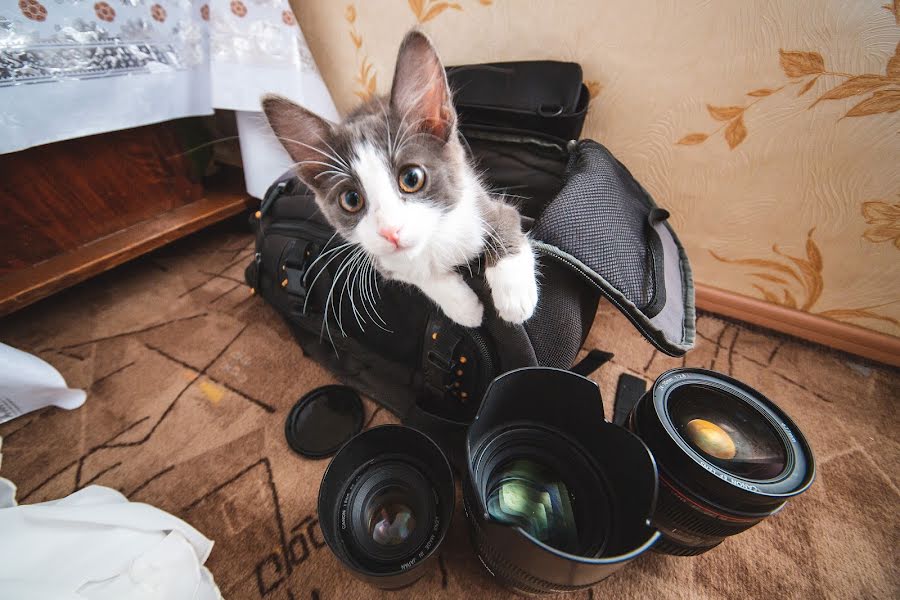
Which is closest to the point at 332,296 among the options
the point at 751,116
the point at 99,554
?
the point at 99,554

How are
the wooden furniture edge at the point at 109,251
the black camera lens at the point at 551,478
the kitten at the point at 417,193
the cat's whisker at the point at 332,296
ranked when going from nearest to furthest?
the black camera lens at the point at 551,478, the kitten at the point at 417,193, the cat's whisker at the point at 332,296, the wooden furniture edge at the point at 109,251

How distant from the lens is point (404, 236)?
451 mm

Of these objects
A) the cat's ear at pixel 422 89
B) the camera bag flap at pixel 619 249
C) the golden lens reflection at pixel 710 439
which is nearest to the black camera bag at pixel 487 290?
the camera bag flap at pixel 619 249

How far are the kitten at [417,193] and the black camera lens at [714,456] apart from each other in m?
0.22

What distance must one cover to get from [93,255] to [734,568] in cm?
149

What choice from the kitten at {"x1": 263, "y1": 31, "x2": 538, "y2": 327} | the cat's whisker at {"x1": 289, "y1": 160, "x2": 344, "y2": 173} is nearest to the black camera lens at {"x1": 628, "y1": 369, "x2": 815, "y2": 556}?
the kitten at {"x1": 263, "y1": 31, "x2": 538, "y2": 327}

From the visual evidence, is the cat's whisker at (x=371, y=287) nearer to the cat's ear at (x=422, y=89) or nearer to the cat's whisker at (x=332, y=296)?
the cat's whisker at (x=332, y=296)

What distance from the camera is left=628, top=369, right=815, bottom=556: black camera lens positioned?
14.3 inches

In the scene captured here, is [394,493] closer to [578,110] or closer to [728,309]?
[578,110]

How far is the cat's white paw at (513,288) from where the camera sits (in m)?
0.48

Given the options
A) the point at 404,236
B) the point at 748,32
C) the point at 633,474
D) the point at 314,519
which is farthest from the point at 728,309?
the point at 314,519

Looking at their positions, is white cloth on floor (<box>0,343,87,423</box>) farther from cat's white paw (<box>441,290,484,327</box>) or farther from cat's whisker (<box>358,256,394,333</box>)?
cat's white paw (<box>441,290,484,327</box>)

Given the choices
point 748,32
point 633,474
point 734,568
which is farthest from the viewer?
point 748,32

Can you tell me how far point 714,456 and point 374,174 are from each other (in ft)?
1.86
